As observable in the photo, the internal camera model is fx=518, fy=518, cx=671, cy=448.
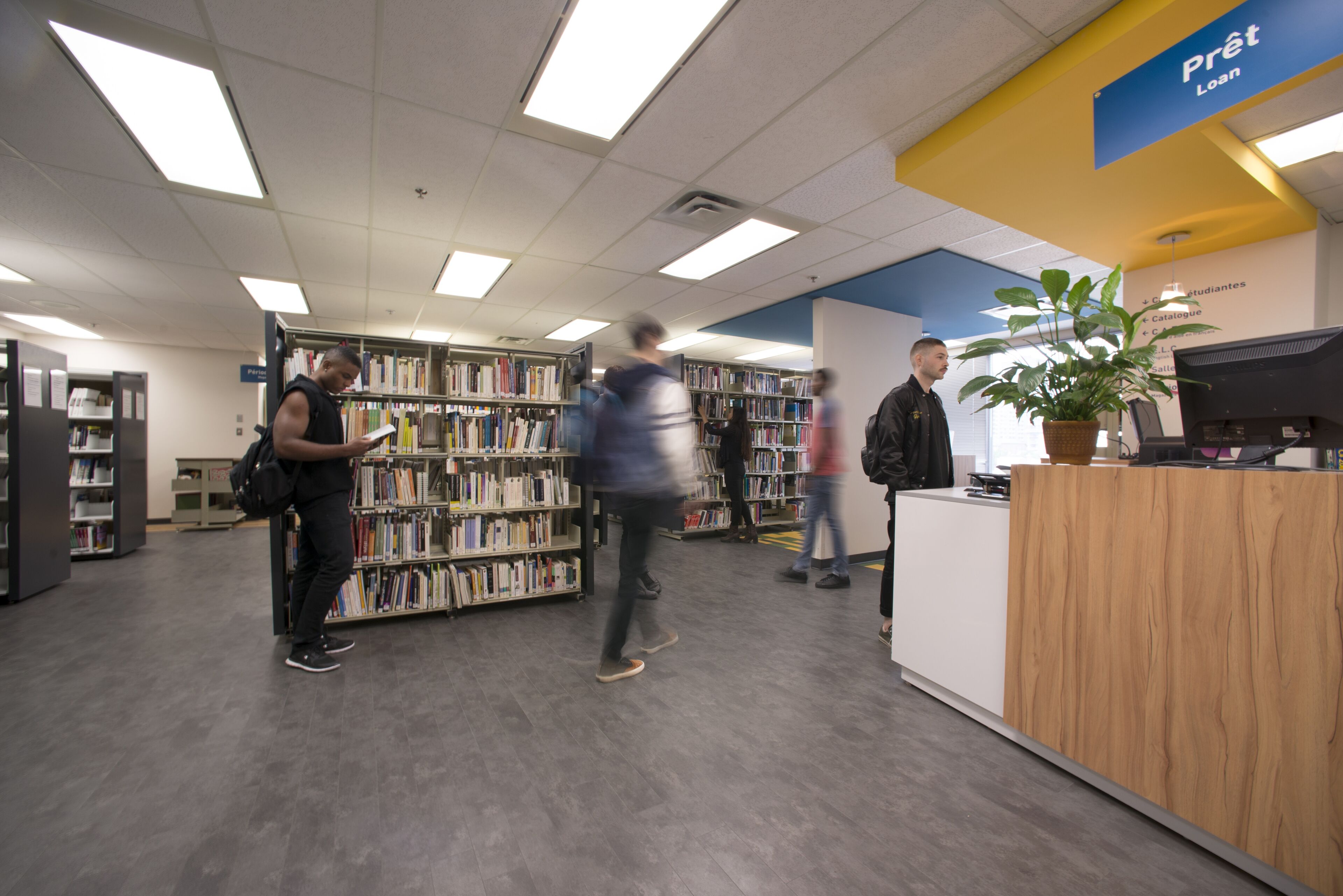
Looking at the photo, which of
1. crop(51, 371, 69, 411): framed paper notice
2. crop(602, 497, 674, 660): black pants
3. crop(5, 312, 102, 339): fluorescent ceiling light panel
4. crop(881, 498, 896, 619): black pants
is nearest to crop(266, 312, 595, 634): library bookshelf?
crop(602, 497, 674, 660): black pants

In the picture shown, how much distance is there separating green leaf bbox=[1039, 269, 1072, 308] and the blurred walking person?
4.73ft

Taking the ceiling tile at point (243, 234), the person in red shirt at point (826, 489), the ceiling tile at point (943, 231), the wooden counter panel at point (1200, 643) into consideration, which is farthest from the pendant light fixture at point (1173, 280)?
the ceiling tile at point (243, 234)

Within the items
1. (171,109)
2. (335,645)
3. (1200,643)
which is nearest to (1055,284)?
(1200,643)

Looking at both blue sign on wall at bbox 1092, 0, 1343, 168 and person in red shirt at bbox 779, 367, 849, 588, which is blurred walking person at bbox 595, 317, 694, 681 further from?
person in red shirt at bbox 779, 367, 849, 588

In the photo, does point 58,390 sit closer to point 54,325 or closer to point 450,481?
point 450,481

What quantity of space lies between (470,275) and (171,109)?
8.95ft

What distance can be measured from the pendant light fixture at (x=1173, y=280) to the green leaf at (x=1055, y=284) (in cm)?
254

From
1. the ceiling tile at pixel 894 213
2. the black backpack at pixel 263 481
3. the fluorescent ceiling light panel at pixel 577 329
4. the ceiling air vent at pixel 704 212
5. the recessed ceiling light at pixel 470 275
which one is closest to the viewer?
the black backpack at pixel 263 481

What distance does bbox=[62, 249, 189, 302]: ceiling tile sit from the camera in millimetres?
4656

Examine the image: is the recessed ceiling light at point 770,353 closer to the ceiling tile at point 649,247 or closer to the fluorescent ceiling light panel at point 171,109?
the ceiling tile at point 649,247

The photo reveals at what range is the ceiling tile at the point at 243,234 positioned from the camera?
3.70 m

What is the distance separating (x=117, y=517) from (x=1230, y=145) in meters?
9.54

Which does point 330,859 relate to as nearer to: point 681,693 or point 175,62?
point 681,693

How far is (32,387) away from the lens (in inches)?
163
